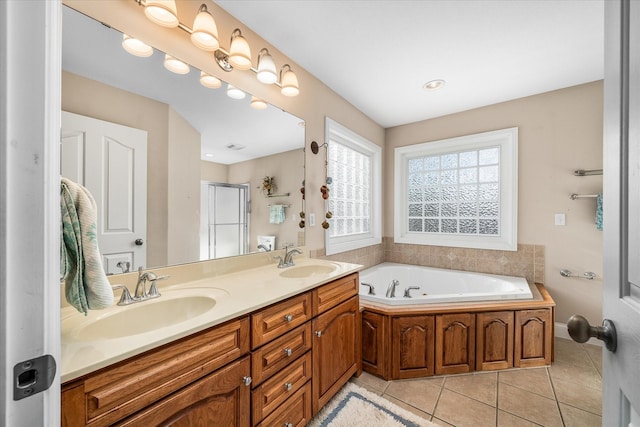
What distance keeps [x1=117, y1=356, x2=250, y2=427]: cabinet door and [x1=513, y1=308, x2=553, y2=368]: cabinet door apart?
6.72 feet

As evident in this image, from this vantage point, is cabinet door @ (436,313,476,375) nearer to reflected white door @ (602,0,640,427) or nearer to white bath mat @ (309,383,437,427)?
white bath mat @ (309,383,437,427)

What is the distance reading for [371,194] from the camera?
3.31 meters

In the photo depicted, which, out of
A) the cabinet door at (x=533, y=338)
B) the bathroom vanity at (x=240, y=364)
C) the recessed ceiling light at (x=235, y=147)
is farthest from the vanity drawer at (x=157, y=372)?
the cabinet door at (x=533, y=338)

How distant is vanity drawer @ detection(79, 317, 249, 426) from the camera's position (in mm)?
710

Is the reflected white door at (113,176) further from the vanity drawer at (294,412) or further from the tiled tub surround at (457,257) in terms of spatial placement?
the tiled tub surround at (457,257)

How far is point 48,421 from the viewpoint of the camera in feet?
1.39

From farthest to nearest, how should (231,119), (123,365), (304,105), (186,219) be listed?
(304,105)
(231,119)
(186,219)
(123,365)

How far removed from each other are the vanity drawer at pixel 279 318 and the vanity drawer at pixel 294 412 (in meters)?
0.36

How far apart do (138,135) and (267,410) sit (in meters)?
1.39

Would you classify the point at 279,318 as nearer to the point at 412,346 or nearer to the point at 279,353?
the point at 279,353

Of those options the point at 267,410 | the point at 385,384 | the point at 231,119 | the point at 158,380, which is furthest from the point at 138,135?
the point at 385,384

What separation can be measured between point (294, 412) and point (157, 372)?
0.82 metres

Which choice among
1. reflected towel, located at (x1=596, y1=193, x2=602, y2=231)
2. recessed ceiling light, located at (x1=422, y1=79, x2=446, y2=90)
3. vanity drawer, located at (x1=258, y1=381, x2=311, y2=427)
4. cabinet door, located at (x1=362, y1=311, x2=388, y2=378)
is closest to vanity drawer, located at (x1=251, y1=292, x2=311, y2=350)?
vanity drawer, located at (x1=258, y1=381, x2=311, y2=427)

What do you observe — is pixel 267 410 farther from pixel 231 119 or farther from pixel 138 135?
pixel 231 119
